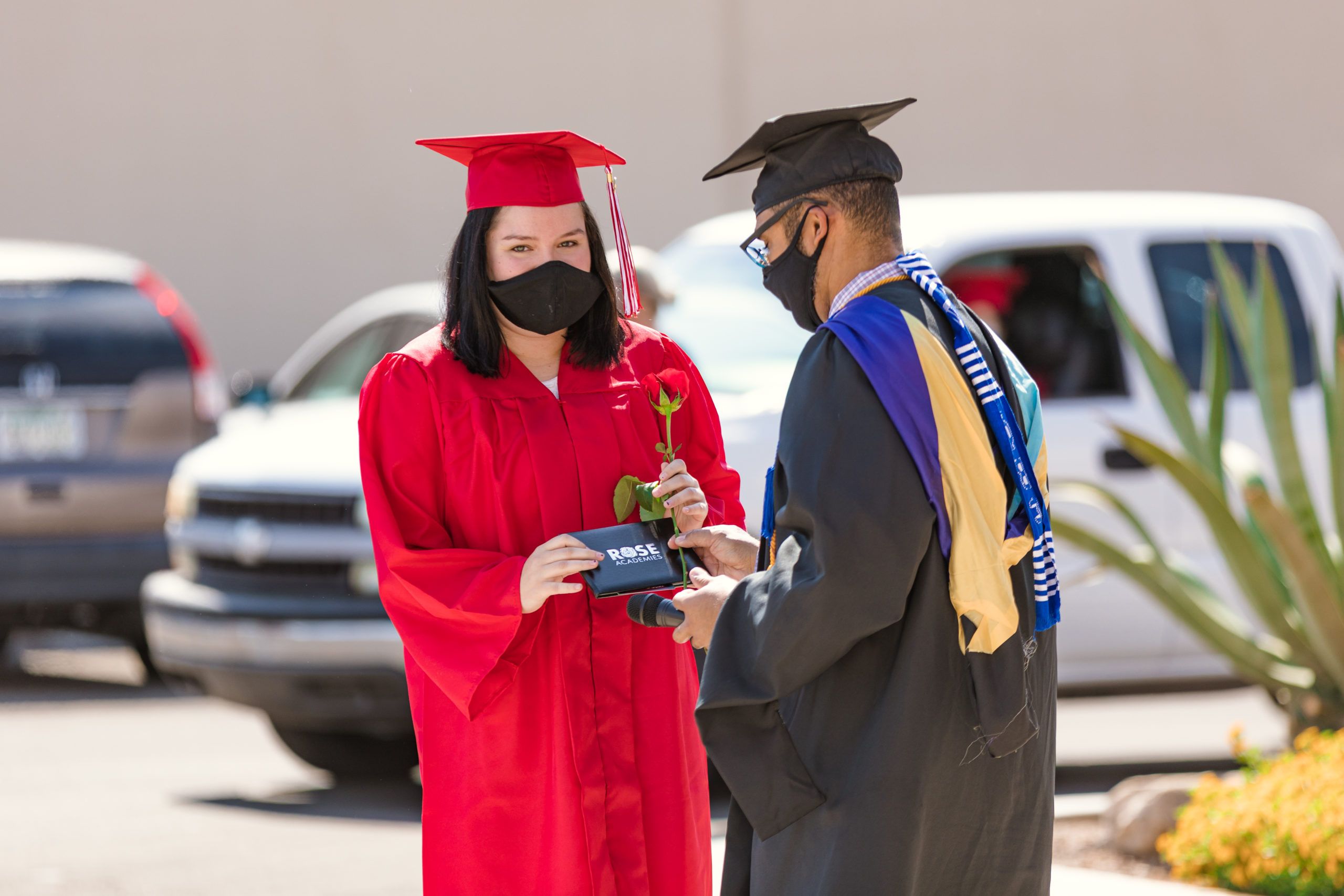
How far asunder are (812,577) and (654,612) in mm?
470

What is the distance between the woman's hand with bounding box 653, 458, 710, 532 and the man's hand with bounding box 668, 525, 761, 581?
0.03m

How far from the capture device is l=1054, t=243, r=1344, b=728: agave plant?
570 centimetres

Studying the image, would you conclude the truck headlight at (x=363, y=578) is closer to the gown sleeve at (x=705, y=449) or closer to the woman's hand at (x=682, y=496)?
the gown sleeve at (x=705, y=449)

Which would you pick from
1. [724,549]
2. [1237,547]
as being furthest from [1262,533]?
[724,549]

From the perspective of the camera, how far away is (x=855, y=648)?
2.70 m

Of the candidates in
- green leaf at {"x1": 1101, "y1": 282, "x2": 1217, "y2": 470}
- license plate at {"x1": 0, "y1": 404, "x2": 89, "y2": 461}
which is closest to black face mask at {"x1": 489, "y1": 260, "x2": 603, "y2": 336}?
green leaf at {"x1": 1101, "y1": 282, "x2": 1217, "y2": 470}

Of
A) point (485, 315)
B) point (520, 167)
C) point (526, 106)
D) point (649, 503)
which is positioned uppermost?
point (526, 106)

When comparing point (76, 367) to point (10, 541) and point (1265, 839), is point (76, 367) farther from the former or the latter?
point (1265, 839)

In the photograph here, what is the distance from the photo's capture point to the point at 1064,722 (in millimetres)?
8977

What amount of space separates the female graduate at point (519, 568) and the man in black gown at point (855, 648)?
1.63ft

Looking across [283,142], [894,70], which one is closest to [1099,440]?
[894,70]

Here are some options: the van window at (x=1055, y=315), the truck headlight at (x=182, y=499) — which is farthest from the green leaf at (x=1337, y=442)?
the truck headlight at (x=182, y=499)

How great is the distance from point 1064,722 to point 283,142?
24.2ft

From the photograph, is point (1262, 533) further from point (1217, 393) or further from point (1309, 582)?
point (1217, 393)
